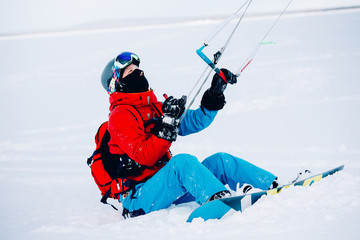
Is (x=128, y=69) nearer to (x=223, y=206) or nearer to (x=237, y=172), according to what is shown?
(x=237, y=172)

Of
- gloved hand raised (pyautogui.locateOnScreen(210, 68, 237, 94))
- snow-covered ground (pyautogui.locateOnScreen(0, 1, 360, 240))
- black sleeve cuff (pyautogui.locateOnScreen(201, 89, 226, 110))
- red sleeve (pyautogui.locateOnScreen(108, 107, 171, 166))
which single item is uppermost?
gloved hand raised (pyautogui.locateOnScreen(210, 68, 237, 94))

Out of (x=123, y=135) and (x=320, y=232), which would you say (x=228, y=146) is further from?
(x=320, y=232)

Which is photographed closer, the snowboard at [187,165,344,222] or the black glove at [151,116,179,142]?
the snowboard at [187,165,344,222]

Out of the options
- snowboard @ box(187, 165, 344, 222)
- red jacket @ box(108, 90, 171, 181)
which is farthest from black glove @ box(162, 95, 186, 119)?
snowboard @ box(187, 165, 344, 222)

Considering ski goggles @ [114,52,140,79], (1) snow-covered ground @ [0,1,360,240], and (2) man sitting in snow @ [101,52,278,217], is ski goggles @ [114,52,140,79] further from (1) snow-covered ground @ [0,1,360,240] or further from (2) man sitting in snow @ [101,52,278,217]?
(1) snow-covered ground @ [0,1,360,240]

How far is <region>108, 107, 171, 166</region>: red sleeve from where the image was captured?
2475mm

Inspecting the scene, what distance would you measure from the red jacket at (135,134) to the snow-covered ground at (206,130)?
15.6 inches

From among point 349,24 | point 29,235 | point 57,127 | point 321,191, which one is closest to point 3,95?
point 57,127

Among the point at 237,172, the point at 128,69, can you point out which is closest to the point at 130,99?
the point at 128,69

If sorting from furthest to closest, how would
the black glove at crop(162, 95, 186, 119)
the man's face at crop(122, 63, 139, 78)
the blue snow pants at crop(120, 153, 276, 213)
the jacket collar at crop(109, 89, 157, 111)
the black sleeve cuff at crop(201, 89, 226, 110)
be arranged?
the black sleeve cuff at crop(201, 89, 226, 110) → the man's face at crop(122, 63, 139, 78) → the jacket collar at crop(109, 89, 157, 111) → the black glove at crop(162, 95, 186, 119) → the blue snow pants at crop(120, 153, 276, 213)

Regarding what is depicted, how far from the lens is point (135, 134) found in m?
2.51

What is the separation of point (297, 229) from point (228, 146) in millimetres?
2666

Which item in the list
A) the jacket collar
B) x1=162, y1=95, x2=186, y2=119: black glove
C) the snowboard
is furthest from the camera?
the jacket collar

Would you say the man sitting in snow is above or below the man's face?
below
